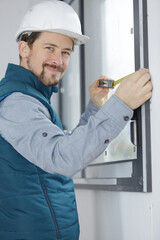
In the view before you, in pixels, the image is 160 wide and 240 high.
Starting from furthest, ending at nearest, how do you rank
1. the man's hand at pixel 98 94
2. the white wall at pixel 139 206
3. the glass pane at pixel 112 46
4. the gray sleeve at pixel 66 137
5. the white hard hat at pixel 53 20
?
the man's hand at pixel 98 94
the glass pane at pixel 112 46
the white hard hat at pixel 53 20
the white wall at pixel 139 206
the gray sleeve at pixel 66 137

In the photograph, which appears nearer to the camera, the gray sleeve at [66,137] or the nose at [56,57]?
the gray sleeve at [66,137]

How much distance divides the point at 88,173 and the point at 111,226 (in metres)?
0.43

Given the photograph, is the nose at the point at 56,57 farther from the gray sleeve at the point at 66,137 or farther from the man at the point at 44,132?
the gray sleeve at the point at 66,137

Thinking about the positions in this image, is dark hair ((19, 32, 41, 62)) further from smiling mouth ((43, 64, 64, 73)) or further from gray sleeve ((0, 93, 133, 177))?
gray sleeve ((0, 93, 133, 177))

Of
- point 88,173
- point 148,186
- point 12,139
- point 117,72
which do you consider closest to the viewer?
point 12,139

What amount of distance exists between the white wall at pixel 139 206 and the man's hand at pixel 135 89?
0.11ft

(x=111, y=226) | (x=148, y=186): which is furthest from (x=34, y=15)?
(x=111, y=226)

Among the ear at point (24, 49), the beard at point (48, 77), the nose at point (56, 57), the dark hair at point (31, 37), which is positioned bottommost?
the beard at point (48, 77)

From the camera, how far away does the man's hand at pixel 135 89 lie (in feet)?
4.00

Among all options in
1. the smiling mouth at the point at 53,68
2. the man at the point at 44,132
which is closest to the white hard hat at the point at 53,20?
the man at the point at 44,132

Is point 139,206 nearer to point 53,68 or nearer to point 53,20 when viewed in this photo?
point 53,68

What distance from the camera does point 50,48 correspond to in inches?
60.7

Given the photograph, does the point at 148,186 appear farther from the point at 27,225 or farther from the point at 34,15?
the point at 34,15

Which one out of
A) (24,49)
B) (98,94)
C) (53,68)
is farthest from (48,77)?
(98,94)
